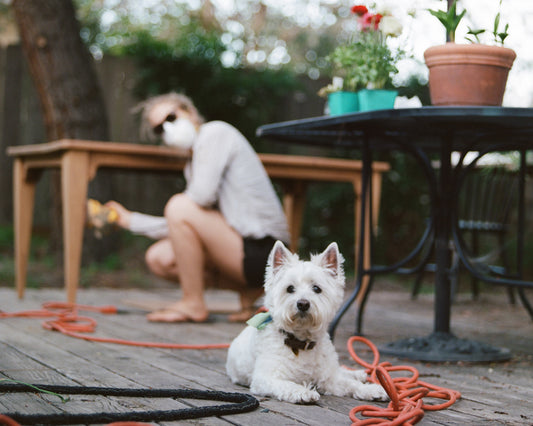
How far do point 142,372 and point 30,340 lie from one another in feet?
2.64

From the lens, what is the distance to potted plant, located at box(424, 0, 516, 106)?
2.93 m

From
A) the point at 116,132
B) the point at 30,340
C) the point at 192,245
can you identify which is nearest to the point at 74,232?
the point at 192,245

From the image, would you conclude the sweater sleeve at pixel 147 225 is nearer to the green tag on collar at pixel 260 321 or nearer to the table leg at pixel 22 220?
the table leg at pixel 22 220

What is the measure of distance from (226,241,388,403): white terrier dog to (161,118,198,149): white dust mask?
1.72 metres

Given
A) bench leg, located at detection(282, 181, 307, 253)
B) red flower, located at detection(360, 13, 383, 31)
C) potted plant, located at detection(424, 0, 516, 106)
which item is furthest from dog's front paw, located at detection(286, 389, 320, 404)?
bench leg, located at detection(282, 181, 307, 253)

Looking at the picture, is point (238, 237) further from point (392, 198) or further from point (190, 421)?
point (392, 198)

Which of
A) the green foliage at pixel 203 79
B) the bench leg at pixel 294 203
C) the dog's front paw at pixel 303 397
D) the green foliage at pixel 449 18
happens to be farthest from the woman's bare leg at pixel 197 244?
the green foliage at pixel 203 79

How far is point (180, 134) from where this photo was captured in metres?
3.99

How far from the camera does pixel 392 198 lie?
764cm

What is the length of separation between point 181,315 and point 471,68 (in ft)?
6.68

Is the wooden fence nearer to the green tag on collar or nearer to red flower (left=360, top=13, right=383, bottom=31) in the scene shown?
red flower (left=360, top=13, right=383, bottom=31)

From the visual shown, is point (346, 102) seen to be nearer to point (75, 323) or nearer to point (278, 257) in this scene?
point (278, 257)

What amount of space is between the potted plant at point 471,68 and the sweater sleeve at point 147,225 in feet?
5.85

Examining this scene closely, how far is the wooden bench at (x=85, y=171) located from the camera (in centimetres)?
409
